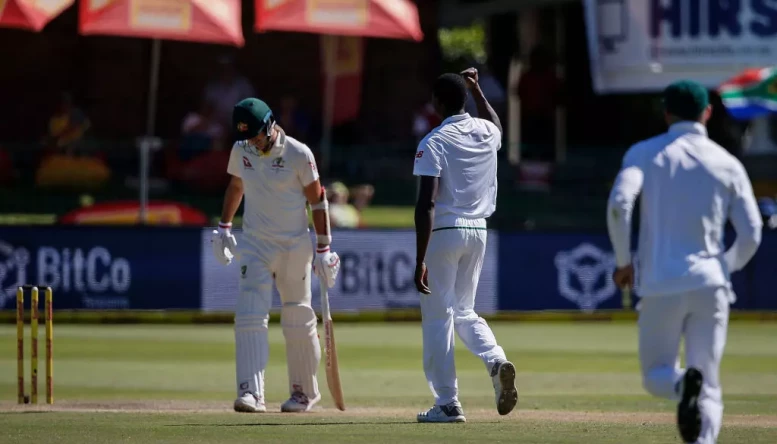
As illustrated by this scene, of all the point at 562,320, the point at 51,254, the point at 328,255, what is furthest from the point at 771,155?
the point at 328,255

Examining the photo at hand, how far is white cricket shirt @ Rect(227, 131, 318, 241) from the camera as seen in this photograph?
382 inches

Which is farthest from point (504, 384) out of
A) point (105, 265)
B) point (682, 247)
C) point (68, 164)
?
point (68, 164)

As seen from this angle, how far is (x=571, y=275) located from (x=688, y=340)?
11.8 m

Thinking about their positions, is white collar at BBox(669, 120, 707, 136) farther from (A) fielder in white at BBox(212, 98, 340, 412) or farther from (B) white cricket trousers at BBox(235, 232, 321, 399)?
(B) white cricket trousers at BBox(235, 232, 321, 399)

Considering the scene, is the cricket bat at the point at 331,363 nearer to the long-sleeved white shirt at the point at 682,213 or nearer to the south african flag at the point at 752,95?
the long-sleeved white shirt at the point at 682,213

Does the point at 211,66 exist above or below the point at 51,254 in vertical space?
above

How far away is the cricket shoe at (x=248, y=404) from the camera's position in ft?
31.4

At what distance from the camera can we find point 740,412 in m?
10.1

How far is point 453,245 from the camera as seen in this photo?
8.70 meters

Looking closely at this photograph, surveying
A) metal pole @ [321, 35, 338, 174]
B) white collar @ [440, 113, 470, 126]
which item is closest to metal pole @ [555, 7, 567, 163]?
metal pole @ [321, 35, 338, 174]

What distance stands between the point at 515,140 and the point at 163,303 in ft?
27.2

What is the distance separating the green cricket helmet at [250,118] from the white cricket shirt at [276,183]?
23 centimetres

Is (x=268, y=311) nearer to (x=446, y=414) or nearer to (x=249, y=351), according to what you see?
(x=249, y=351)

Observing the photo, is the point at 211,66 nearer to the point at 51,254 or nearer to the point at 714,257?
the point at 51,254
